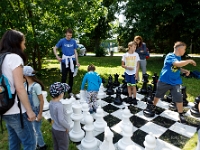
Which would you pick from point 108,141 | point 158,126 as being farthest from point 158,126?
point 108,141

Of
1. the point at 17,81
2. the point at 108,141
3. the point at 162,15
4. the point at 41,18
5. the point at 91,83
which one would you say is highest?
Answer: the point at 162,15

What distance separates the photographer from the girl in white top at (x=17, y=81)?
142cm

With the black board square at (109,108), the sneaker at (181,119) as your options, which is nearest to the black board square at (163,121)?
the sneaker at (181,119)

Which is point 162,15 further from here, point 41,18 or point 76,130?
point 76,130

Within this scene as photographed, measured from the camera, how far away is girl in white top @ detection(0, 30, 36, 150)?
56.1 inches

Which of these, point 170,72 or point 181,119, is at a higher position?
point 170,72

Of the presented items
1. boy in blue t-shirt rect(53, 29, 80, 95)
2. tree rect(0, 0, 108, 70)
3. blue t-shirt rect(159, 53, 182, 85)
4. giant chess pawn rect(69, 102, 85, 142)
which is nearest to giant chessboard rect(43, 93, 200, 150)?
giant chess pawn rect(69, 102, 85, 142)

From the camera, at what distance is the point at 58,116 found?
6.07ft

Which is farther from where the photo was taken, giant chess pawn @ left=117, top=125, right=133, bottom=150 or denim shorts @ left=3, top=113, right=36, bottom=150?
giant chess pawn @ left=117, top=125, right=133, bottom=150

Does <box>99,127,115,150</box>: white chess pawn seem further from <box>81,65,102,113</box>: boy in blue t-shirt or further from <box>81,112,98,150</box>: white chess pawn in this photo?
<box>81,65,102,113</box>: boy in blue t-shirt

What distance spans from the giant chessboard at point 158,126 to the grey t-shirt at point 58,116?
0.63m

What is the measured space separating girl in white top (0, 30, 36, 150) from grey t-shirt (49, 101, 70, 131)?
0.31 m

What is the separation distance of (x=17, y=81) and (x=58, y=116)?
632mm

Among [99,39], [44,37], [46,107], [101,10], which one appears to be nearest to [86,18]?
[101,10]
